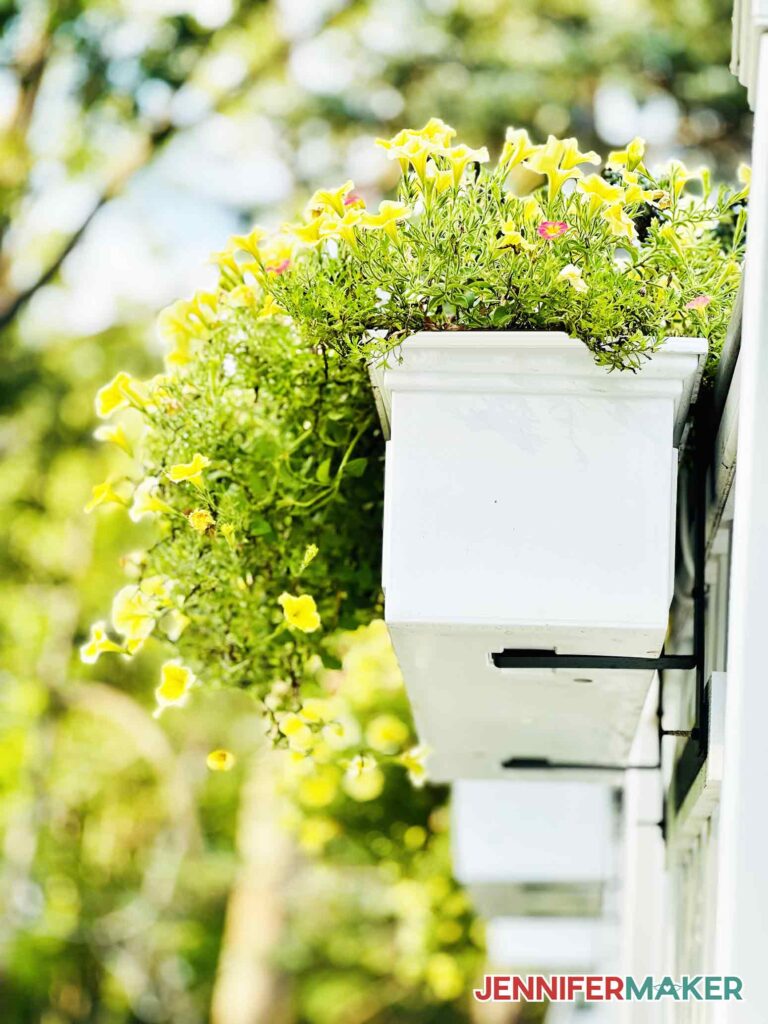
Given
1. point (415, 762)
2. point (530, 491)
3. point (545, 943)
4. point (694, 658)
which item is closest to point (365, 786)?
point (415, 762)

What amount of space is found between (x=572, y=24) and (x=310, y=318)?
7.33m

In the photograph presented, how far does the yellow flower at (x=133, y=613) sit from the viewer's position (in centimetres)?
172

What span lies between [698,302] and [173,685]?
0.81 m

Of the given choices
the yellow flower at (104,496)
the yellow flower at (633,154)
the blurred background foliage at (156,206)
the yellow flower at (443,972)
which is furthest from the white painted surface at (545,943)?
the yellow flower at (633,154)

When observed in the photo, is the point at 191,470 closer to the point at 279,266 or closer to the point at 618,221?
the point at 279,266

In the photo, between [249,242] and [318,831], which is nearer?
[249,242]

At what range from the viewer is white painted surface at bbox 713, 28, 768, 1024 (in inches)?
43.1

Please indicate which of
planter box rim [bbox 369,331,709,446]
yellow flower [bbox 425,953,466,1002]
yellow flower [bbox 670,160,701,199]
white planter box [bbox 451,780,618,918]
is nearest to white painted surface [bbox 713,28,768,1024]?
planter box rim [bbox 369,331,709,446]

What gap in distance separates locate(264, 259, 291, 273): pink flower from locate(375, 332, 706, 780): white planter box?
0.76ft

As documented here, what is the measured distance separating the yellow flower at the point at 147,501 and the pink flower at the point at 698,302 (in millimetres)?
651

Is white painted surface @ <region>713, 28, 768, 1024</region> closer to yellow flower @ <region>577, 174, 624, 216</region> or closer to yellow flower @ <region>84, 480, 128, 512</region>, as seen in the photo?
yellow flower @ <region>577, 174, 624, 216</region>

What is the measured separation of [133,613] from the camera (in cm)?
173

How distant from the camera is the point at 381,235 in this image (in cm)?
140

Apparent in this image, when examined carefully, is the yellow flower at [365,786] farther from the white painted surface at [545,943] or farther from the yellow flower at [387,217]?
the yellow flower at [387,217]
